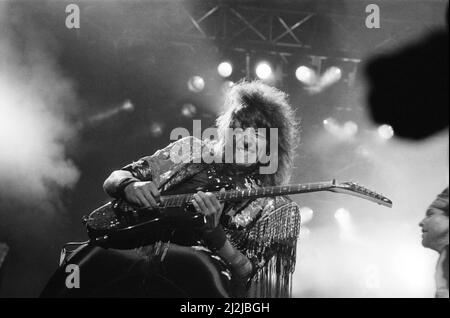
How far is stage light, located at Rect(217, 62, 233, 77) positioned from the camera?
4.50m

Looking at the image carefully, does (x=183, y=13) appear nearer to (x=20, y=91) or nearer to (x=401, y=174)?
(x=20, y=91)

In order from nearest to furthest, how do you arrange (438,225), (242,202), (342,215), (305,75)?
(438,225) → (242,202) → (305,75) → (342,215)

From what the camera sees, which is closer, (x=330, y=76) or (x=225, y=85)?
(x=225, y=85)

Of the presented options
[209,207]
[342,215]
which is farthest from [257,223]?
[342,215]

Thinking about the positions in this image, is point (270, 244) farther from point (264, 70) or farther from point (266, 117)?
point (264, 70)

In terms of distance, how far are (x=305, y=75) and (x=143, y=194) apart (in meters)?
2.77

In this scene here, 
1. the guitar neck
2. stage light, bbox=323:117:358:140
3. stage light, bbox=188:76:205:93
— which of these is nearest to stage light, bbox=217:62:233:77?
stage light, bbox=188:76:205:93

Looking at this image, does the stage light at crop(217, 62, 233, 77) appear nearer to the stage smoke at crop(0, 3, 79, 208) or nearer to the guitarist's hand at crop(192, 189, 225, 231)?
the stage smoke at crop(0, 3, 79, 208)

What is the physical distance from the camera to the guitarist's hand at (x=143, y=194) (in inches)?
94.2

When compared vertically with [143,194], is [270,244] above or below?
below

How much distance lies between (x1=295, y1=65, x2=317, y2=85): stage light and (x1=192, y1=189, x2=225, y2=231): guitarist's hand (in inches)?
105

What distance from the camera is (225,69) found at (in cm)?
451

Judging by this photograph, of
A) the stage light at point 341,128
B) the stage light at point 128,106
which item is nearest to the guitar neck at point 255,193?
the stage light at point 128,106

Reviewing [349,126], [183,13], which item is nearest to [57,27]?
[183,13]
